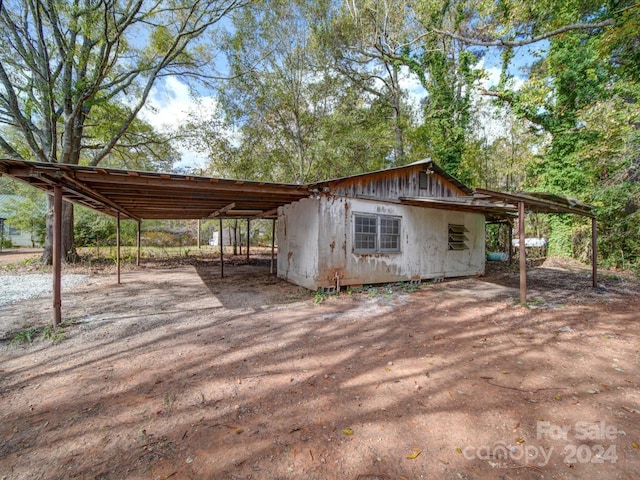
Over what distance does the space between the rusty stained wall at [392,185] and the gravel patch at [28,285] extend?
8.16 meters

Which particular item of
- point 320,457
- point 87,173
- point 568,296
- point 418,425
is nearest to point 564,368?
point 418,425

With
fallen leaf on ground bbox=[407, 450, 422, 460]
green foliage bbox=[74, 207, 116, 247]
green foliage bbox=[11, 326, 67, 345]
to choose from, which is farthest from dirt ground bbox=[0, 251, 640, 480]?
green foliage bbox=[74, 207, 116, 247]

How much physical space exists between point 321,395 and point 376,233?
603cm

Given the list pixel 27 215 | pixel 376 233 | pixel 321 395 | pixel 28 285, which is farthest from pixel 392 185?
pixel 27 215

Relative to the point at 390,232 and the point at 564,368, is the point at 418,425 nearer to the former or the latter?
the point at 564,368

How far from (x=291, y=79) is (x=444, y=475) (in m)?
17.5

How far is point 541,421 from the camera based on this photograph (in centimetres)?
241

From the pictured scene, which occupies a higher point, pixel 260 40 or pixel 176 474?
pixel 260 40

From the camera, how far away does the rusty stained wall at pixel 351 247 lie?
7.46 m

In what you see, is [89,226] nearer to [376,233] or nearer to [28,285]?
[28,285]

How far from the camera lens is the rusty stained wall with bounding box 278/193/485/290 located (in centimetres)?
746

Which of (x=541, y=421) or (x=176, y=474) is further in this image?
(x=541, y=421)

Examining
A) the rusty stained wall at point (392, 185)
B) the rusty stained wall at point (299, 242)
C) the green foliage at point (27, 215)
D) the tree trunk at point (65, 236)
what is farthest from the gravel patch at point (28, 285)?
the green foliage at point (27, 215)

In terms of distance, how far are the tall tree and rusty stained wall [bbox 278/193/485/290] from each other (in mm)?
9054
